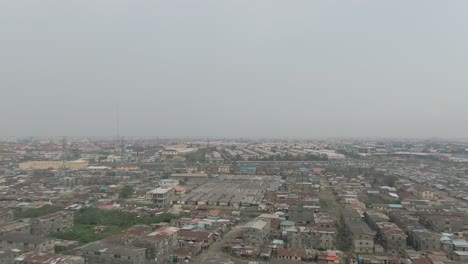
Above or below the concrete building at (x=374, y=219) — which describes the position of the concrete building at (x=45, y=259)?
above

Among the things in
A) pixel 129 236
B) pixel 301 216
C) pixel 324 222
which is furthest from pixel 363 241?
pixel 129 236

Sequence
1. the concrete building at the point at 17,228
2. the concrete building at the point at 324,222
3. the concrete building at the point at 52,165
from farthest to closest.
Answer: the concrete building at the point at 52,165, the concrete building at the point at 324,222, the concrete building at the point at 17,228

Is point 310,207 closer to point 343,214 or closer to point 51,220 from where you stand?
point 343,214

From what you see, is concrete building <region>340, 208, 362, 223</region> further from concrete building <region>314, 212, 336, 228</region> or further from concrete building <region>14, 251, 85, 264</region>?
concrete building <region>14, 251, 85, 264</region>

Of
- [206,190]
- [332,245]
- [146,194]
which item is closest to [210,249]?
[332,245]

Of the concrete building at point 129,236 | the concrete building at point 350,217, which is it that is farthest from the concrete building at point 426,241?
the concrete building at point 129,236

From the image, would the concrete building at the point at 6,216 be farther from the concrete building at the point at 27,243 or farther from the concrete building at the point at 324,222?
the concrete building at the point at 324,222

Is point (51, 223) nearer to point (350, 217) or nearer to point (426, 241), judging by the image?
point (350, 217)
